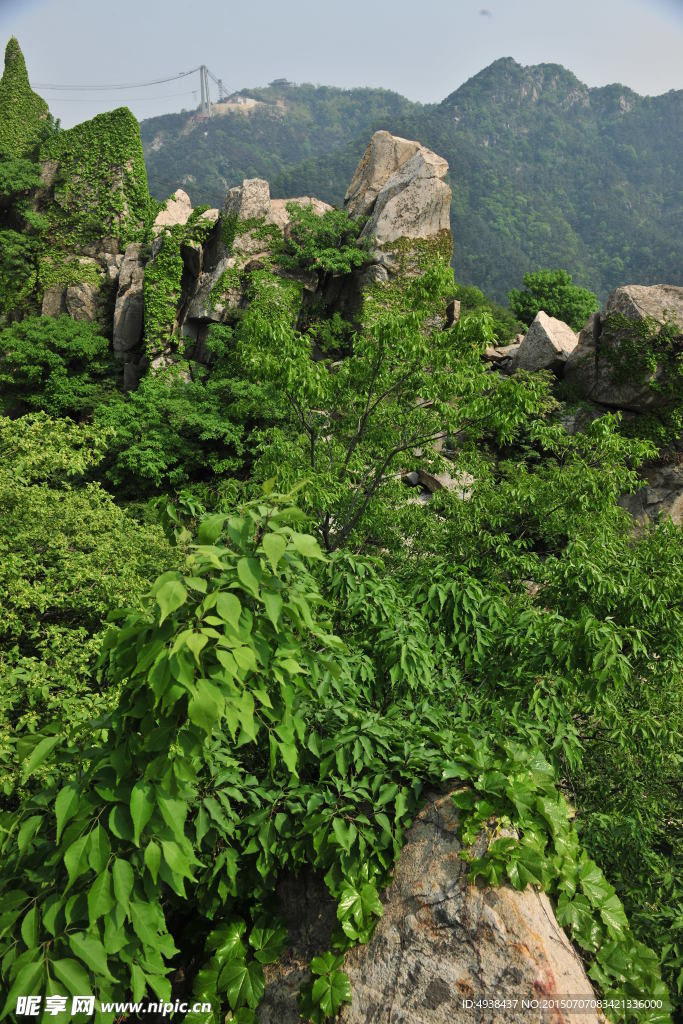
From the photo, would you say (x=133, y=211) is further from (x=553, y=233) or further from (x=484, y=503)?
(x=553, y=233)

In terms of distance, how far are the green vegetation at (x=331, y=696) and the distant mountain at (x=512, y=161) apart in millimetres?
53515

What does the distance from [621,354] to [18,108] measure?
78.3ft

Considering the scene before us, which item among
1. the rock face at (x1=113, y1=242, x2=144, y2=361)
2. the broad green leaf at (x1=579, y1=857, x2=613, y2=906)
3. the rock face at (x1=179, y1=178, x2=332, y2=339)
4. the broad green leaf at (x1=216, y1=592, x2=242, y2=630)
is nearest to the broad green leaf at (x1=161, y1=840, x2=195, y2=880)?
the broad green leaf at (x1=216, y1=592, x2=242, y2=630)

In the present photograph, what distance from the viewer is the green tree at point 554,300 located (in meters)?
27.5

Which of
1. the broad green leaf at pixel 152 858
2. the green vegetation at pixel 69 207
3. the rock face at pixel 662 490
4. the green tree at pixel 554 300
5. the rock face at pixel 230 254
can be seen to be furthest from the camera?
the green tree at pixel 554 300

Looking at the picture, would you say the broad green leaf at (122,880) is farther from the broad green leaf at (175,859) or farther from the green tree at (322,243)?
the green tree at (322,243)

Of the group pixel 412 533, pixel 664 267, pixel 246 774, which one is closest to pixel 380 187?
pixel 412 533

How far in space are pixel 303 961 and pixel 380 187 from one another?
22820 mm

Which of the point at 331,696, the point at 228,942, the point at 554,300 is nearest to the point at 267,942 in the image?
the point at 228,942

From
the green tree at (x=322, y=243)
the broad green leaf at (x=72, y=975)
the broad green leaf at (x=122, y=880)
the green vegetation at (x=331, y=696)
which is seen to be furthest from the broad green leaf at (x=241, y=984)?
the green tree at (x=322, y=243)

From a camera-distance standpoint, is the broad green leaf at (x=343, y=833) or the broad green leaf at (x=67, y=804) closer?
the broad green leaf at (x=67, y=804)

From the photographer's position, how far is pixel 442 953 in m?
2.67

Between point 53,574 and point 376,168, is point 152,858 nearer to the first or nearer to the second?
point 53,574

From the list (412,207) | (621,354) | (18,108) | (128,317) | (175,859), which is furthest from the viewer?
(18,108)
